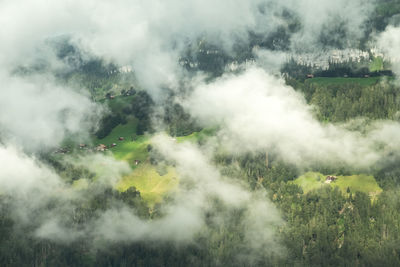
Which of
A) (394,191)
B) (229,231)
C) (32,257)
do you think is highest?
(394,191)

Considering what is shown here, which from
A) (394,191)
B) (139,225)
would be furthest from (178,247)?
(394,191)

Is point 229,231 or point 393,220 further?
point 229,231

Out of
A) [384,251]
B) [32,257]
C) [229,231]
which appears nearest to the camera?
[384,251]

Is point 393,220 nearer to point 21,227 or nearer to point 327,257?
point 327,257

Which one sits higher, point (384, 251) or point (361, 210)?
point (361, 210)

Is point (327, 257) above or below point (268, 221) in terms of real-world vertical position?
below

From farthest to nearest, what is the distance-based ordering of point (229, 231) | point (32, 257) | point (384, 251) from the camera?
point (229, 231) < point (32, 257) < point (384, 251)

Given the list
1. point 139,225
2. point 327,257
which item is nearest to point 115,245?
point 139,225

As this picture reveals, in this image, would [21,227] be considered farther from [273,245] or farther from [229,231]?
[273,245]

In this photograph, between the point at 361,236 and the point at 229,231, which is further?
the point at 229,231
